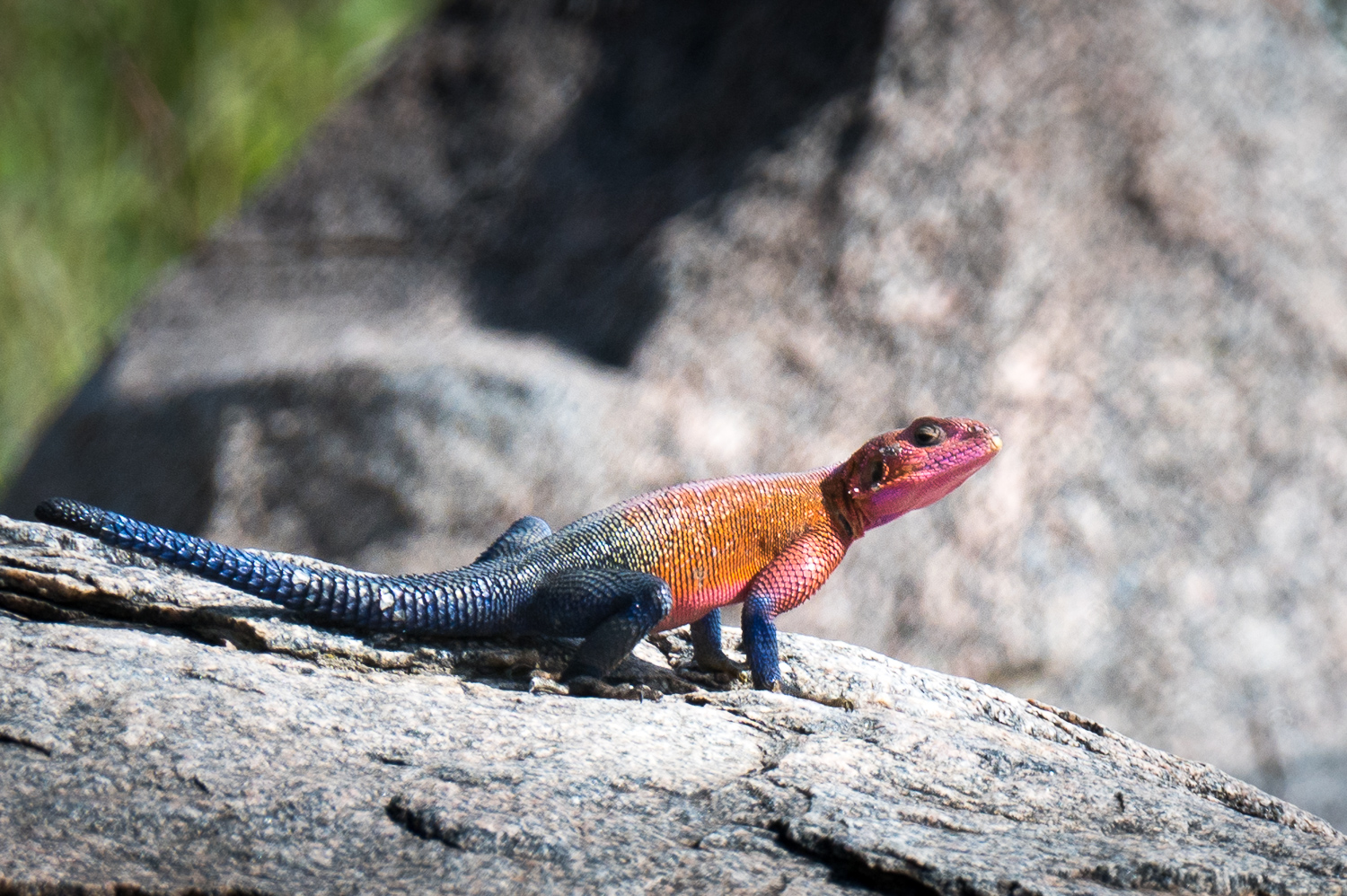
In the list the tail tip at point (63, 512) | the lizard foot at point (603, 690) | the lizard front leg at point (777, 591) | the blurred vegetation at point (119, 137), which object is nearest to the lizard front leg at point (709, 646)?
the lizard front leg at point (777, 591)

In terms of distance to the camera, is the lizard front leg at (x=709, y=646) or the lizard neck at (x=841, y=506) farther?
the lizard neck at (x=841, y=506)

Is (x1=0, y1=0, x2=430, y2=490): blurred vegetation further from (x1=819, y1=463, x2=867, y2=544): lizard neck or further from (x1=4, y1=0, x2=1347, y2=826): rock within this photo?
(x1=819, y1=463, x2=867, y2=544): lizard neck

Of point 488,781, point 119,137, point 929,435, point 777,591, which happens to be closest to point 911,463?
point 929,435

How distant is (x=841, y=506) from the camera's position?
132 inches

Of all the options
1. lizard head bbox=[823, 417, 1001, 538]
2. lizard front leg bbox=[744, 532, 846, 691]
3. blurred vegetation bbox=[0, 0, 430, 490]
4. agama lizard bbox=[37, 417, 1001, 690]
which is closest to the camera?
agama lizard bbox=[37, 417, 1001, 690]

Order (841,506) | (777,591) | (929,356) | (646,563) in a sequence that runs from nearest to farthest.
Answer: (646,563)
(777,591)
(841,506)
(929,356)

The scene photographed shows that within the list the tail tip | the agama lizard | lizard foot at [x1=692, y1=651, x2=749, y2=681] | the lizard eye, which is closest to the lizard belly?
the agama lizard

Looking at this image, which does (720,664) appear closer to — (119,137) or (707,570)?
(707,570)

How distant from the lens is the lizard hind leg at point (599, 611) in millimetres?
2799

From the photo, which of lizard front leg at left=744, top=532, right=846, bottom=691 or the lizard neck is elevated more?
the lizard neck

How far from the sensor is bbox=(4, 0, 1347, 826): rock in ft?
16.5

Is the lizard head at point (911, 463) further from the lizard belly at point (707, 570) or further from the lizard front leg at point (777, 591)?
the lizard belly at point (707, 570)

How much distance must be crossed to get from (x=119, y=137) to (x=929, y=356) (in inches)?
242

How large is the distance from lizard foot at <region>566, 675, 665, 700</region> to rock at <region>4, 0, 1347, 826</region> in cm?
212
